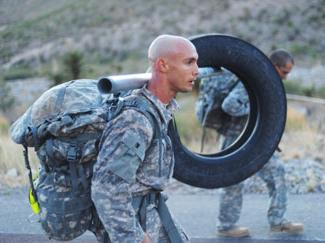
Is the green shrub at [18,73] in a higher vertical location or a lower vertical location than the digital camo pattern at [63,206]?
lower

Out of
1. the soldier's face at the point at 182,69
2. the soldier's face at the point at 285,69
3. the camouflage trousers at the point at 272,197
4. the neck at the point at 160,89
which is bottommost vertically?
the camouflage trousers at the point at 272,197

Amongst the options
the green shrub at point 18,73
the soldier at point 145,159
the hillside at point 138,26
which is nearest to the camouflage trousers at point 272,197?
the soldier at point 145,159

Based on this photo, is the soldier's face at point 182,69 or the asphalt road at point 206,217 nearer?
the soldier's face at point 182,69

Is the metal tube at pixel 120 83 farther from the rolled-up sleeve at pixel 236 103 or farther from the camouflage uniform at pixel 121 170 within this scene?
the rolled-up sleeve at pixel 236 103

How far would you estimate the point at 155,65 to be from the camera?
310cm

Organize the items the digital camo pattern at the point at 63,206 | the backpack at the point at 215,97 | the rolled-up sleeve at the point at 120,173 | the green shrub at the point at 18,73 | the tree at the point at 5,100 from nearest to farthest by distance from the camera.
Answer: the rolled-up sleeve at the point at 120,173, the digital camo pattern at the point at 63,206, the backpack at the point at 215,97, the tree at the point at 5,100, the green shrub at the point at 18,73

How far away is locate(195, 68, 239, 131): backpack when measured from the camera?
5.75 meters

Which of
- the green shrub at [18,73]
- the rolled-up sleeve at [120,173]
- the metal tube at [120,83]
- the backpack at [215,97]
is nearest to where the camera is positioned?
the rolled-up sleeve at [120,173]

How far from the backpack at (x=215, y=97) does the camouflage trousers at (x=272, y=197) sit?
550mm

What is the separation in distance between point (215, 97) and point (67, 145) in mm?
2814

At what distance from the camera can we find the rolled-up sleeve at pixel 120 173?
2932 mm

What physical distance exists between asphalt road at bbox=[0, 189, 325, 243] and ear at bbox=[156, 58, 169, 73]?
2.90 meters

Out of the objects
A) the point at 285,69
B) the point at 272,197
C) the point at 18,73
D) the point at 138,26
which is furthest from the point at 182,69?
the point at 138,26

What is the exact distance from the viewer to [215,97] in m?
5.77
